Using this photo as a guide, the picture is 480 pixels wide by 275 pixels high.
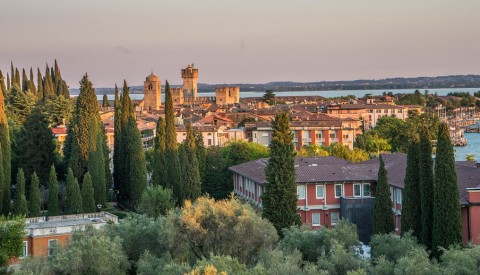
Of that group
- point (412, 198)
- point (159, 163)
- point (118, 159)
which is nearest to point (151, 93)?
point (118, 159)

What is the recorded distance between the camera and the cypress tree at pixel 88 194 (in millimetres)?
41469

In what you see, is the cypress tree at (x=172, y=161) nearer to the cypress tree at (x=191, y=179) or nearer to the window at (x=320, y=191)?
A: the cypress tree at (x=191, y=179)

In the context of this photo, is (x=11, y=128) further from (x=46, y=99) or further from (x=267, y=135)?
(x=267, y=135)

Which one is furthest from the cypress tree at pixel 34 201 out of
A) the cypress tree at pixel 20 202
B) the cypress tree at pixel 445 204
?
the cypress tree at pixel 445 204

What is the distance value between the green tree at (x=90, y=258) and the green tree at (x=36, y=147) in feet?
82.0

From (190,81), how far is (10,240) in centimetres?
17107

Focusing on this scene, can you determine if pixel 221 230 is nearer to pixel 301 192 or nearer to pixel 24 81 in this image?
pixel 301 192

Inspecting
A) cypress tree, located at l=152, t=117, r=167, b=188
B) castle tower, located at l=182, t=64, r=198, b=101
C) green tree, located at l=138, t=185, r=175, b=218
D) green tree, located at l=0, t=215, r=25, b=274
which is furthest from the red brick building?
castle tower, located at l=182, t=64, r=198, b=101

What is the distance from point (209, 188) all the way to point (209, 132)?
37903 millimetres

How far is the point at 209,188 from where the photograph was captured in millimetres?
48625

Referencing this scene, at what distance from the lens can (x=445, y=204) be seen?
85.0ft

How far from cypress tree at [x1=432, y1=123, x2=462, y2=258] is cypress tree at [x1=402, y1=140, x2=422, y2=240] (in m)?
1.82

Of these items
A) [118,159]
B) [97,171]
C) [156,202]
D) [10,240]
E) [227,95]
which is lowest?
[156,202]

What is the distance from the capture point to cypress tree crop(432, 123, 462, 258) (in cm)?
2577
